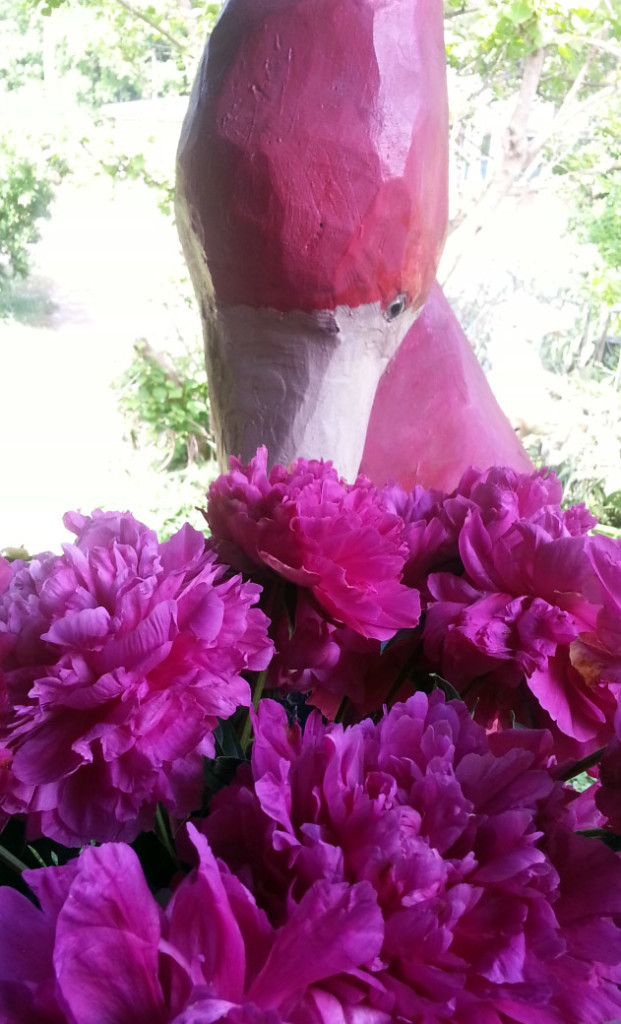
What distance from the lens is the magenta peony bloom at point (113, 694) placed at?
0.23 m

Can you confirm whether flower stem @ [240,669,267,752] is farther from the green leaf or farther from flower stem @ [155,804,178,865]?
the green leaf

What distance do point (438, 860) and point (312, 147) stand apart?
0.45 metres

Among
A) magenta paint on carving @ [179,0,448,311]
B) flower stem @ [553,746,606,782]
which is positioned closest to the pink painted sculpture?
magenta paint on carving @ [179,0,448,311]

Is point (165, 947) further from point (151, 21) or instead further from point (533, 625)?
point (151, 21)

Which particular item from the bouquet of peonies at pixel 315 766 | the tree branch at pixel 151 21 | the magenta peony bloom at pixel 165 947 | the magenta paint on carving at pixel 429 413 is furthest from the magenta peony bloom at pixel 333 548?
the tree branch at pixel 151 21

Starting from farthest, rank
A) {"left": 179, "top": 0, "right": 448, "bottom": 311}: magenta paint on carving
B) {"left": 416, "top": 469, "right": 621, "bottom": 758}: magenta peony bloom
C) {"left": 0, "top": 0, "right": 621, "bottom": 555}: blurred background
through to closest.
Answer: {"left": 0, "top": 0, "right": 621, "bottom": 555}: blurred background → {"left": 179, "top": 0, "right": 448, "bottom": 311}: magenta paint on carving → {"left": 416, "top": 469, "right": 621, "bottom": 758}: magenta peony bloom

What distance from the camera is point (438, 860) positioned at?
0.66ft

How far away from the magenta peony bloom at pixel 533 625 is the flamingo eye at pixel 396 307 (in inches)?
12.1

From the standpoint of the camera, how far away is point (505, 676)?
295 millimetres

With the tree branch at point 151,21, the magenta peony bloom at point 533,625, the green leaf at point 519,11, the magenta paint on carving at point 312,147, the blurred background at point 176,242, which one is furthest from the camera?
the blurred background at point 176,242

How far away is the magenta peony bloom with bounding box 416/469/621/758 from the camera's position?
279 mm

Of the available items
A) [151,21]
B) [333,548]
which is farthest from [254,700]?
[151,21]

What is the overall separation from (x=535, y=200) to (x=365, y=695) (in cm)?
275

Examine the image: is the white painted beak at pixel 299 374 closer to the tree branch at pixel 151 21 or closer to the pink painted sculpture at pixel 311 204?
the pink painted sculpture at pixel 311 204
